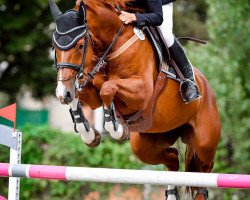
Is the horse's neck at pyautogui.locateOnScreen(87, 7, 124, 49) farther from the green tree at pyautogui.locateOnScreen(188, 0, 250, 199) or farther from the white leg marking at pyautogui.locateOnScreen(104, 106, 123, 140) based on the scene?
the green tree at pyautogui.locateOnScreen(188, 0, 250, 199)

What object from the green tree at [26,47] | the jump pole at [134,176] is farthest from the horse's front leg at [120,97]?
the green tree at [26,47]

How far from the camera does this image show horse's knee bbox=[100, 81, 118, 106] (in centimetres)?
642

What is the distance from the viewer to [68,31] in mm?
6473

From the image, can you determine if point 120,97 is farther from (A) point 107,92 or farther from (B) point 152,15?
(B) point 152,15

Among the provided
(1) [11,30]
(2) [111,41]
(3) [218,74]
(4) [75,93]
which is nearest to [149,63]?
(2) [111,41]

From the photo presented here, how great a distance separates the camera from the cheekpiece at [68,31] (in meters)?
6.45

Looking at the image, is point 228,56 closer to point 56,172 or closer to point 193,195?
point 193,195

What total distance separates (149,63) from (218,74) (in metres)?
4.11

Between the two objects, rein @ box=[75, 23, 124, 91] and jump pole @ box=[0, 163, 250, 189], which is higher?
rein @ box=[75, 23, 124, 91]

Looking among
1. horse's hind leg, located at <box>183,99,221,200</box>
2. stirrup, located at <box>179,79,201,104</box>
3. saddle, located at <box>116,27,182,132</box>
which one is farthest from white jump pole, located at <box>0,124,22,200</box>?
horse's hind leg, located at <box>183,99,221,200</box>

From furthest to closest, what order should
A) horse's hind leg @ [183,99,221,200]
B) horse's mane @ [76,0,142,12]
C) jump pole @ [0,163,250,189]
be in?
horse's hind leg @ [183,99,221,200], horse's mane @ [76,0,142,12], jump pole @ [0,163,250,189]

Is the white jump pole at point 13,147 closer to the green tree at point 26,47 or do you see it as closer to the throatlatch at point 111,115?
the throatlatch at point 111,115

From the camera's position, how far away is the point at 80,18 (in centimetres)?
649

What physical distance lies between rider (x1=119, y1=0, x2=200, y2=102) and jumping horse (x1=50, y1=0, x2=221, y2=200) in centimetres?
11
